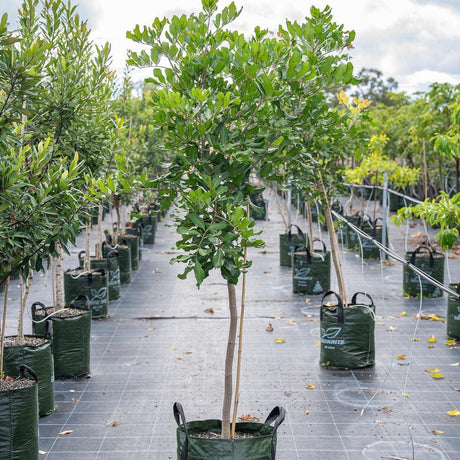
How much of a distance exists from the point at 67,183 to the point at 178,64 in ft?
4.32

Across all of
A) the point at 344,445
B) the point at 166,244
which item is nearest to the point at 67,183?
the point at 344,445

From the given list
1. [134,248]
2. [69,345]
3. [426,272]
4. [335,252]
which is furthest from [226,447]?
[134,248]

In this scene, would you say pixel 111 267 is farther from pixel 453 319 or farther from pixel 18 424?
pixel 18 424

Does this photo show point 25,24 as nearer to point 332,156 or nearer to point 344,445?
point 332,156

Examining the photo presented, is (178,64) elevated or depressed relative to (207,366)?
elevated

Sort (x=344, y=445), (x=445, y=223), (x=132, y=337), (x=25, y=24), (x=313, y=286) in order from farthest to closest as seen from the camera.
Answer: (x=313, y=286) < (x=132, y=337) < (x=445, y=223) < (x=25, y=24) < (x=344, y=445)

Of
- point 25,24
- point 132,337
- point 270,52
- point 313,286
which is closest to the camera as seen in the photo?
point 270,52

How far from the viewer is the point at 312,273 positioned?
1266cm

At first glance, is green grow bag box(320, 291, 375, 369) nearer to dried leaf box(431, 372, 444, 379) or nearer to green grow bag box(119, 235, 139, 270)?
dried leaf box(431, 372, 444, 379)

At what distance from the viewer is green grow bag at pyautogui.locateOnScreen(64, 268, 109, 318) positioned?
35.2 ft

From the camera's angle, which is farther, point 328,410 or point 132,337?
point 132,337

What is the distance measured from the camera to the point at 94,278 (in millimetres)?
10852

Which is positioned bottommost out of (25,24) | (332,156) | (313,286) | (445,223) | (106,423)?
(106,423)

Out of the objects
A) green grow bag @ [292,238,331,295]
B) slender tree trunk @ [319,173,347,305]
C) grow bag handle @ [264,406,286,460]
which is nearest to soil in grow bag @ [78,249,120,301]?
green grow bag @ [292,238,331,295]
